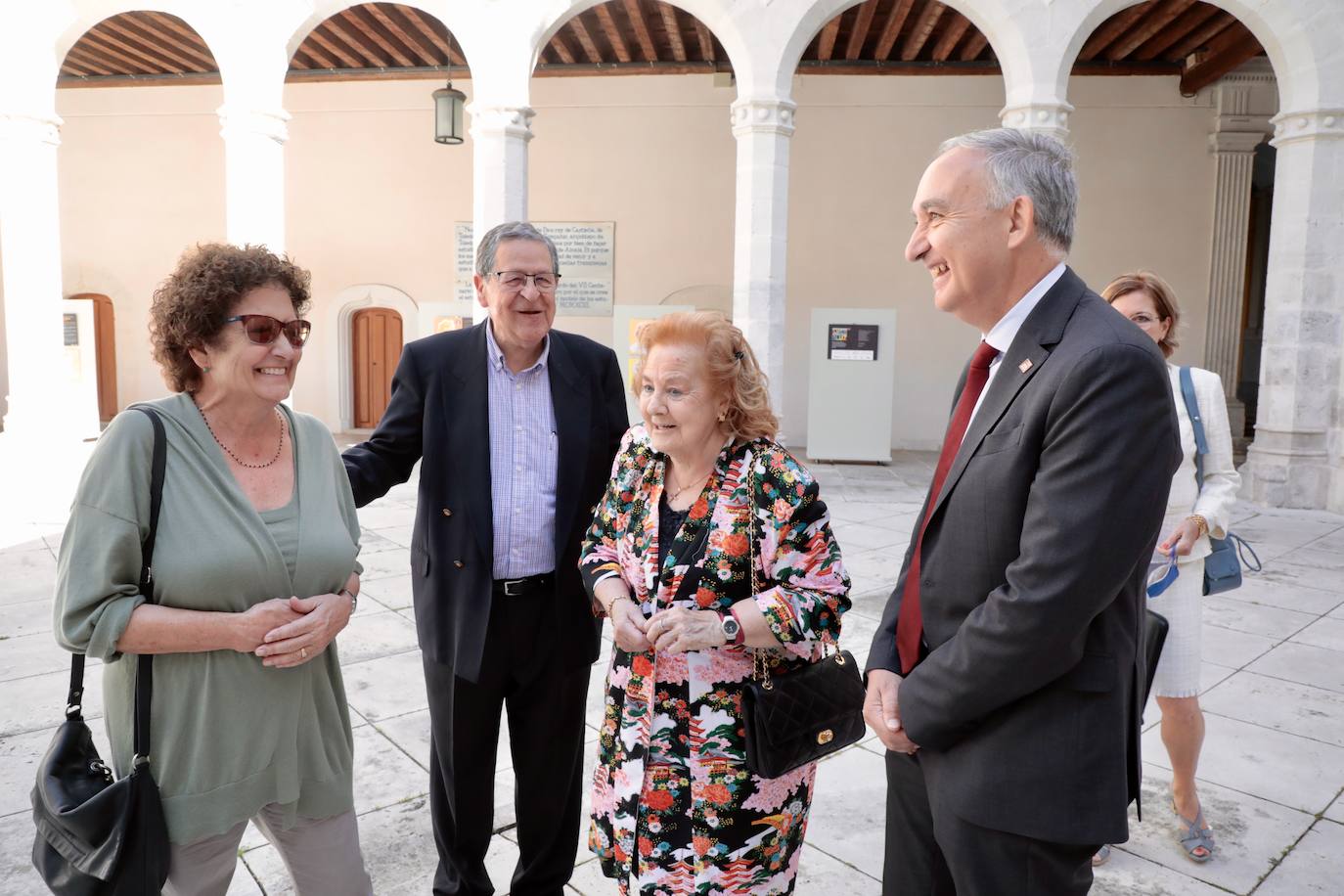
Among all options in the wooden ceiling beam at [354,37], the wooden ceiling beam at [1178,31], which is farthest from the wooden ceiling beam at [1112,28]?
the wooden ceiling beam at [354,37]

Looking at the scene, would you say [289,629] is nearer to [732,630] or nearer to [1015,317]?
[732,630]

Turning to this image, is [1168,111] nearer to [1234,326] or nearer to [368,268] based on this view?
[1234,326]

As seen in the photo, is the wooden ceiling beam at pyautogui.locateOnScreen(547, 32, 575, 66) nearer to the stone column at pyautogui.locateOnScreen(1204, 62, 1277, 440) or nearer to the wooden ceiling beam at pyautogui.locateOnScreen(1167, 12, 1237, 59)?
the wooden ceiling beam at pyautogui.locateOnScreen(1167, 12, 1237, 59)

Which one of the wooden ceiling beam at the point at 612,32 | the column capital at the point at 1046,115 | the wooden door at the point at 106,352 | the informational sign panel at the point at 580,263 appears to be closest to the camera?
the column capital at the point at 1046,115

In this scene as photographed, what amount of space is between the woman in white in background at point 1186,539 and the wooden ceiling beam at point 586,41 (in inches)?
361

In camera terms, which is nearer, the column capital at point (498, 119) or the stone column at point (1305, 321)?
the stone column at point (1305, 321)

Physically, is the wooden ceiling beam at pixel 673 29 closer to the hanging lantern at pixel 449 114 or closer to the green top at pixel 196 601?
the hanging lantern at pixel 449 114

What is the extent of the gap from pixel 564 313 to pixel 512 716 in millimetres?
10660

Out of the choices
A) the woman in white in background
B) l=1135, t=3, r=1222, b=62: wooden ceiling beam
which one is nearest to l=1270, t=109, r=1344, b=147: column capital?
l=1135, t=3, r=1222, b=62: wooden ceiling beam

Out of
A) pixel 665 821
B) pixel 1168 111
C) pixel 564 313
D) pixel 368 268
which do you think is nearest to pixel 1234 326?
pixel 1168 111

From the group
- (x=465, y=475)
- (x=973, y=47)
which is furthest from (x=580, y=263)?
(x=465, y=475)

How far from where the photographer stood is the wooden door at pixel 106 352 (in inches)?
533

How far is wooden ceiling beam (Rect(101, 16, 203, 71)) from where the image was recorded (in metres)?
10.9

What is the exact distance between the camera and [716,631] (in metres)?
1.80
